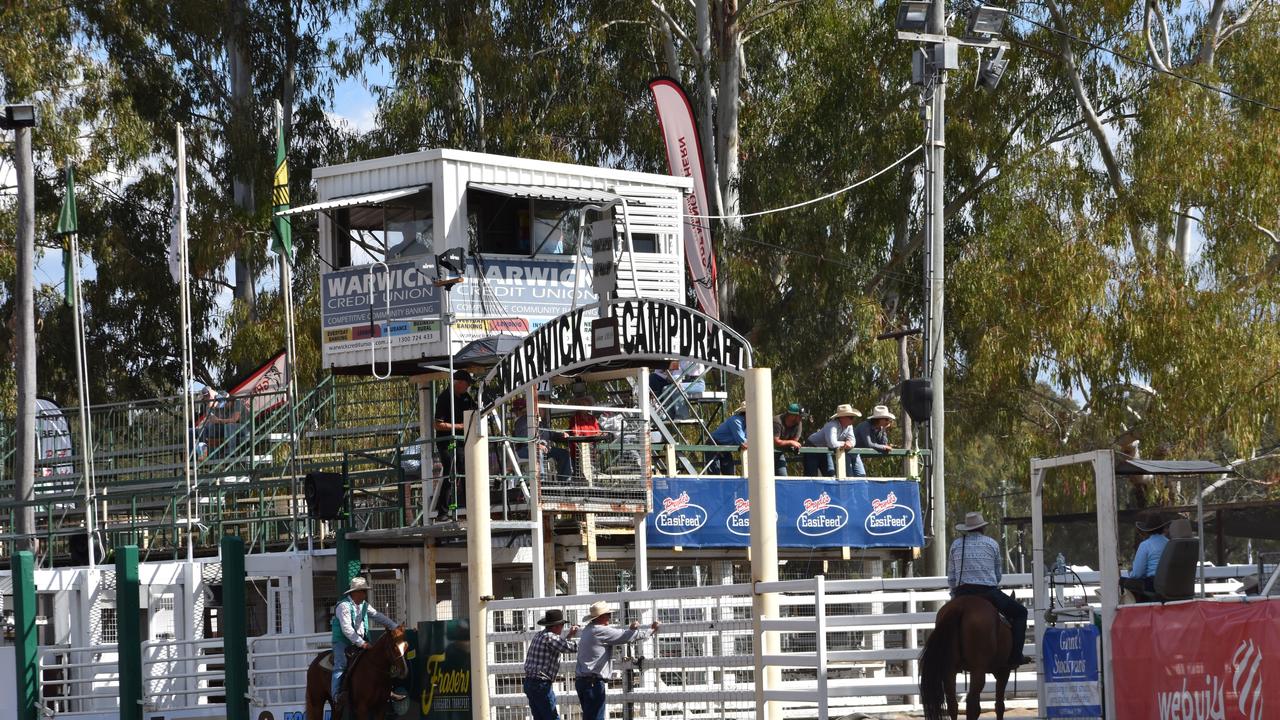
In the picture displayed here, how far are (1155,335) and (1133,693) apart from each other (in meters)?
19.0

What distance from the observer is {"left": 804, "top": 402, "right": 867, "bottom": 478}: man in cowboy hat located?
24.0 m

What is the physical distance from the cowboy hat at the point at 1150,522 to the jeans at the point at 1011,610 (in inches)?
50.9

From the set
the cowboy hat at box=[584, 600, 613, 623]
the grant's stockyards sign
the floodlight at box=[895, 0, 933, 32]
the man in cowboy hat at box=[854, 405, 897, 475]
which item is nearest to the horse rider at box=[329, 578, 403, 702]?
the cowboy hat at box=[584, 600, 613, 623]

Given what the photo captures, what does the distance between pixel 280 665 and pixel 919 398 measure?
334 inches

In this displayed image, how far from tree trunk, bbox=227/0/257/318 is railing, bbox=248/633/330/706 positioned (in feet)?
72.0

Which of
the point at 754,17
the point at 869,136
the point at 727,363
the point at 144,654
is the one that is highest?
the point at 754,17

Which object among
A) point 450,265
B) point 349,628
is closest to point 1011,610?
point 349,628

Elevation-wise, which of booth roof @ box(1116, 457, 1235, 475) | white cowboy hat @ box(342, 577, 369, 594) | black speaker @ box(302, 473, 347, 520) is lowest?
white cowboy hat @ box(342, 577, 369, 594)

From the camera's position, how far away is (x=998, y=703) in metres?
15.6

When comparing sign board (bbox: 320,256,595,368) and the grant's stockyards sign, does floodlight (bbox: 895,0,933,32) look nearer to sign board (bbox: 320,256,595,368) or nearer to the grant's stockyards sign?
sign board (bbox: 320,256,595,368)

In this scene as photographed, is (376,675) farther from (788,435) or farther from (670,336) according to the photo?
(788,435)

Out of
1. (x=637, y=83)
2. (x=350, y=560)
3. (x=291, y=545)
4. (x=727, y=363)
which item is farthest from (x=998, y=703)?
(x=637, y=83)

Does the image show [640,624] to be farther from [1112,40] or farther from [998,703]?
[1112,40]

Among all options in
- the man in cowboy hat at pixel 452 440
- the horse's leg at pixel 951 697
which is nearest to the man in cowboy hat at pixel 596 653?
the horse's leg at pixel 951 697
